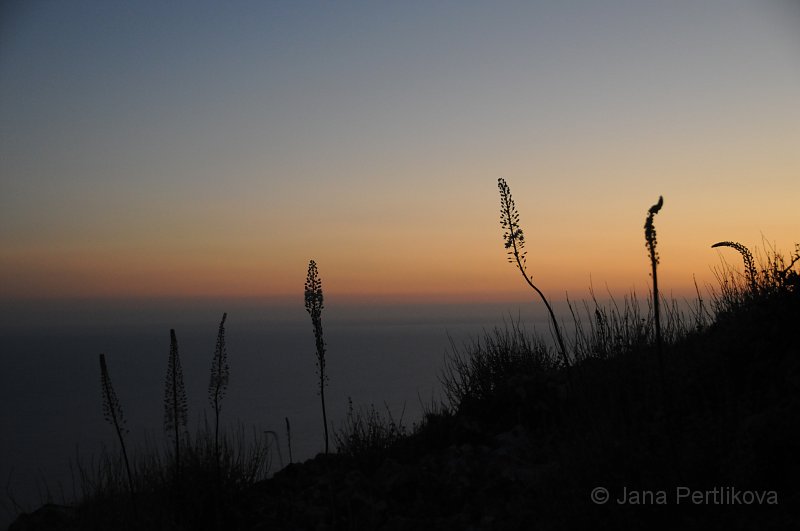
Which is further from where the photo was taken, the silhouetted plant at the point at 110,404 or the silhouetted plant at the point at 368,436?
the silhouetted plant at the point at 368,436

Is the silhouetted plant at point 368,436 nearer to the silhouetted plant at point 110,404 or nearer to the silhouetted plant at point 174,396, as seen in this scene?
the silhouetted plant at point 174,396

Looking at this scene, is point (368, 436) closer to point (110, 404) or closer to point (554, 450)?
point (554, 450)

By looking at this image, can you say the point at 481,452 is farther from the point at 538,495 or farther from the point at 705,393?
the point at 705,393

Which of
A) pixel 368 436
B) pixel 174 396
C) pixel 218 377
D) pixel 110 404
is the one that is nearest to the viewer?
pixel 110 404

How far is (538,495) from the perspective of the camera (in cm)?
472

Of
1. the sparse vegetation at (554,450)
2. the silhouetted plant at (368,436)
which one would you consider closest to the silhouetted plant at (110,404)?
the sparse vegetation at (554,450)

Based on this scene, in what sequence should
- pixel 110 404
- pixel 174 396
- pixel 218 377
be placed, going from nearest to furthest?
pixel 110 404 → pixel 174 396 → pixel 218 377

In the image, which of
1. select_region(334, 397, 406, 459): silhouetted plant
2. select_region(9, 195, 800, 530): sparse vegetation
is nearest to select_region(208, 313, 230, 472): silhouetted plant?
select_region(9, 195, 800, 530): sparse vegetation

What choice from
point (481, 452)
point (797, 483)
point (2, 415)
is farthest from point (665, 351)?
point (2, 415)

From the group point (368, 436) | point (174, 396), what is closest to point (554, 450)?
point (368, 436)

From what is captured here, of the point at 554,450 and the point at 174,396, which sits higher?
the point at 174,396

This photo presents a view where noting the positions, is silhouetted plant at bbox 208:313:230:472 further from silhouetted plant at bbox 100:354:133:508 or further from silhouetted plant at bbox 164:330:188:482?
silhouetted plant at bbox 100:354:133:508

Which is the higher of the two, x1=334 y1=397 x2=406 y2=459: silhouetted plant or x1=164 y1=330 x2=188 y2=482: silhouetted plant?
x1=164 y1=330 x2=188 y2=482: silhouetted plant

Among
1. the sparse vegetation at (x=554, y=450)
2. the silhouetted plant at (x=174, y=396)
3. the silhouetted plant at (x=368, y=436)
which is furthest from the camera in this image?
the silhouetted plant at (x=368, y=436)
